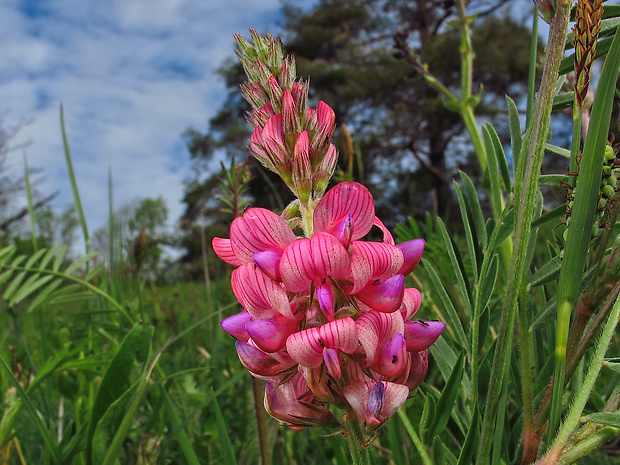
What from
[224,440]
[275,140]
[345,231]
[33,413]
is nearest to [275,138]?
[275,140]

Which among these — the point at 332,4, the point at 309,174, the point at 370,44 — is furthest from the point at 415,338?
the point at 332,4

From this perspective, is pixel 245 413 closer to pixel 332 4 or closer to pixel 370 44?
pixel 370 44

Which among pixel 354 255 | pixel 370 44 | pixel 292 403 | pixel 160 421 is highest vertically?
pixel 370 44

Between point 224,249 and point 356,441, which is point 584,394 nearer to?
point 356,441

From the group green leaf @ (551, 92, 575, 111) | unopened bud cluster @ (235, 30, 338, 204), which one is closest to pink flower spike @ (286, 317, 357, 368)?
unopened bud cluster @ (235, 30, 338, 204)

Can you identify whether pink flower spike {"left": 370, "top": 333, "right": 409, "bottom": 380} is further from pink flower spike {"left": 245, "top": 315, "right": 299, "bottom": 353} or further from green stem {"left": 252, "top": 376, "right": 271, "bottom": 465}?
green stem {"left": 252, "top": 376, "right": 271, "bottom": 465}

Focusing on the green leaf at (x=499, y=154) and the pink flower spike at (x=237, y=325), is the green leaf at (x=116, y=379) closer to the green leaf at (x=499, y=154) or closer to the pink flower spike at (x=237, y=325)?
the pink flower spike at (x=237, y=325)
